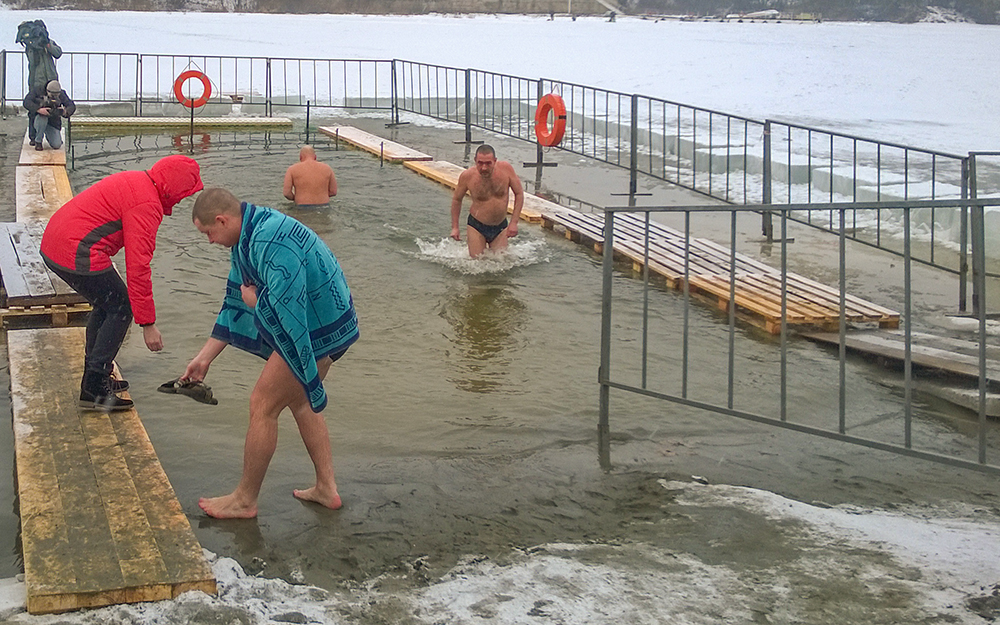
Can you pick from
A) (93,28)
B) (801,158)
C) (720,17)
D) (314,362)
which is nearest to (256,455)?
(314,362)

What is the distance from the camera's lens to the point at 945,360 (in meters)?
6.67

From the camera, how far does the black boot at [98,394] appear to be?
5.57 m

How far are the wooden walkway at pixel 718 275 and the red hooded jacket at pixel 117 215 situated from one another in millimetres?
2773

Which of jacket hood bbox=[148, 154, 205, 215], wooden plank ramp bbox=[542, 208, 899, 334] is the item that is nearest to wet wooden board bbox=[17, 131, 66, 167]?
wooden plank ramp bbox=[542, 208, 899, 334]

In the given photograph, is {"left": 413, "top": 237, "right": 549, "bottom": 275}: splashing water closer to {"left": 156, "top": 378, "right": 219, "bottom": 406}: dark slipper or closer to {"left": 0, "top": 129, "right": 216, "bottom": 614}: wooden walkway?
{"left": 0, "top": 129, "right": 216, "bottom": 614}: wooden walkway

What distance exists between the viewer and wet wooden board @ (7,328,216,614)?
12.2 feet

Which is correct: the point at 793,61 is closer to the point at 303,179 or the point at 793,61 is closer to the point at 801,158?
the point at 801,158

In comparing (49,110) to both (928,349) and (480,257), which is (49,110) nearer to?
(480,257)

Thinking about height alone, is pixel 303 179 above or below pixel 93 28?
below

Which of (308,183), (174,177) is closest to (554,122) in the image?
(308,183)

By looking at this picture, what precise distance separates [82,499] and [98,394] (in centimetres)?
123

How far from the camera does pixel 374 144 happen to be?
1722cm

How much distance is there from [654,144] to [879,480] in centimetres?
1344

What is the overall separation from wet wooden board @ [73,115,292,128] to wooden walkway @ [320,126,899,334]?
8.76 metres
